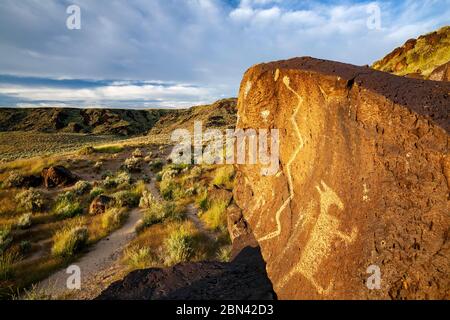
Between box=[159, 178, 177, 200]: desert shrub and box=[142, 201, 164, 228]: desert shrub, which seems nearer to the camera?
box=[142, 201, 164, 228]: desert shrub

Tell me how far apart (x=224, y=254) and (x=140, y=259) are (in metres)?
1.89

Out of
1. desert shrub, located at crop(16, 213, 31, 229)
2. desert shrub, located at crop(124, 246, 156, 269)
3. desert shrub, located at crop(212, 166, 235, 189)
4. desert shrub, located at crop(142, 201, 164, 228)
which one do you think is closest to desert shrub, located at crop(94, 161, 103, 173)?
desert shrub, located at crop(212, 166, 235, 189)

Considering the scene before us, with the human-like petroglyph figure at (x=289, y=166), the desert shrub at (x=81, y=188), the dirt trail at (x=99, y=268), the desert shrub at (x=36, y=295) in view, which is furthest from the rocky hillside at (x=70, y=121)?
the human-like petroglyph figure at (x=289, y=166)

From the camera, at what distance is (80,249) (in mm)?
6984

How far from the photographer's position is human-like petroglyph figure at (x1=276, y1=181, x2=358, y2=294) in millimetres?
2927

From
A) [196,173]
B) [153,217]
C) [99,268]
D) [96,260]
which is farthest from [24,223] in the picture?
[196,173]

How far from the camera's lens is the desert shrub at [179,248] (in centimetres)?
586

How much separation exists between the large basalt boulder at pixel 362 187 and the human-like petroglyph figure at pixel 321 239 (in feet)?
0.04

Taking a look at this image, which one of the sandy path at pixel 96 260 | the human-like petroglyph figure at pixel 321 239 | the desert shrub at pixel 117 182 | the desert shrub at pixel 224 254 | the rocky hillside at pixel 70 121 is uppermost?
the rocky hillside at pixel 70 121

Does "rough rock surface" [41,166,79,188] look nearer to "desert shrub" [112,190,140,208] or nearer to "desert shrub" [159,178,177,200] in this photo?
"desert shrub" [112,190,140,208]

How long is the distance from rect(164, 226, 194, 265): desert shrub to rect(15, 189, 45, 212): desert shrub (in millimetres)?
6805

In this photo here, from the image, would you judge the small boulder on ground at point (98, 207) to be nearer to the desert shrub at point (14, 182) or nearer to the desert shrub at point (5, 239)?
the desert shrub at point (5, 239)
